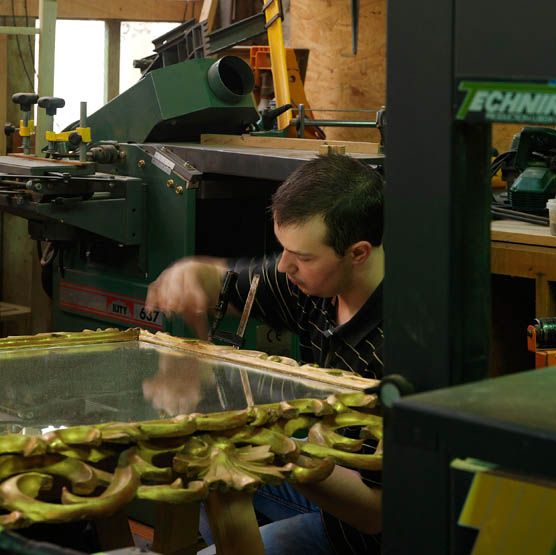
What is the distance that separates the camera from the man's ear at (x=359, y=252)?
1.91 meters

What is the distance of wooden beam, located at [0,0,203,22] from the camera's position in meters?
4.62

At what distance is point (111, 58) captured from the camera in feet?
16.3

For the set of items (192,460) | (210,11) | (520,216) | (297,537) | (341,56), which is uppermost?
(210,11)

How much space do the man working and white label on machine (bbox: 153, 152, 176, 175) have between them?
3.75 feet

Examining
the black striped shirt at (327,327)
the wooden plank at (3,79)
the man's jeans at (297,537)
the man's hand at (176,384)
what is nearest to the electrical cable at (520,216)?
the black striped shirt at (327,327)

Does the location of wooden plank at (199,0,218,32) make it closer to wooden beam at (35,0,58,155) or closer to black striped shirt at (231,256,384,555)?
wooden beam at (35,0,58,155)

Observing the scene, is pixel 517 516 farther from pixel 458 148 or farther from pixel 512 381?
pixel 458 148

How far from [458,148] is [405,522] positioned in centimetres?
30

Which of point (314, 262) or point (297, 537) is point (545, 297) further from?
point (297, 537)

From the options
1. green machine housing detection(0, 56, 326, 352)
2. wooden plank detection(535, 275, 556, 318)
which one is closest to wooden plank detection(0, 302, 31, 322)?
green machine housing detection(0, 56, 326, 352)

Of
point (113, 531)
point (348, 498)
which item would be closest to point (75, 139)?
point (113, 531)

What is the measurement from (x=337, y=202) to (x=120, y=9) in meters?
→ 3.22

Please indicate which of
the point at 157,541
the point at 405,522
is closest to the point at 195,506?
the point at 157,541

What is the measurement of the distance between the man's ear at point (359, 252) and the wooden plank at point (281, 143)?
3.75ft
